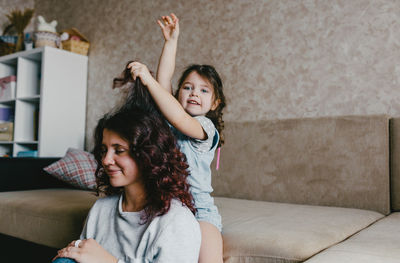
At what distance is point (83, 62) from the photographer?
125 inches

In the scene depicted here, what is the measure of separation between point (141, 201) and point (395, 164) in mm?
1147

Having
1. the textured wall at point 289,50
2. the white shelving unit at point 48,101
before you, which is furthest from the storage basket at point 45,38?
the textured wall at point 289,50

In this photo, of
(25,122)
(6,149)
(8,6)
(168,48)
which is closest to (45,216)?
(168,48)

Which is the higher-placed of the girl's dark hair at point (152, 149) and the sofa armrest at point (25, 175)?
the girl's dark hair at point (152, 149)

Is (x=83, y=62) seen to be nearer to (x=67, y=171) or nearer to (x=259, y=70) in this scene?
(x=67, y=171)

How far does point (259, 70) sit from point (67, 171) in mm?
1312

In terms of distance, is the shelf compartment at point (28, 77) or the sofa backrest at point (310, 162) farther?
the shelf compartment at point (28, 77)

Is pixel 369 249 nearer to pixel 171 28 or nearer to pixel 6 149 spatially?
pixel 171 28

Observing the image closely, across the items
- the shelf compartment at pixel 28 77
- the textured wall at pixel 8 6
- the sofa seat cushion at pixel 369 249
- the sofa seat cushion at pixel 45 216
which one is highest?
the textured wall at pixel 8 6

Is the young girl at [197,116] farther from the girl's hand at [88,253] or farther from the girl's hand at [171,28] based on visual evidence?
the girl's hand at [88,253]

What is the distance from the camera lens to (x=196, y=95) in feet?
4.06

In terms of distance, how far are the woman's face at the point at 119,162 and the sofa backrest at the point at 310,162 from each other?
1.00m

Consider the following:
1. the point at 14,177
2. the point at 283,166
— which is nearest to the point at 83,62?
the point at 14,177

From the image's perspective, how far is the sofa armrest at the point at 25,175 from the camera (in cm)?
219
